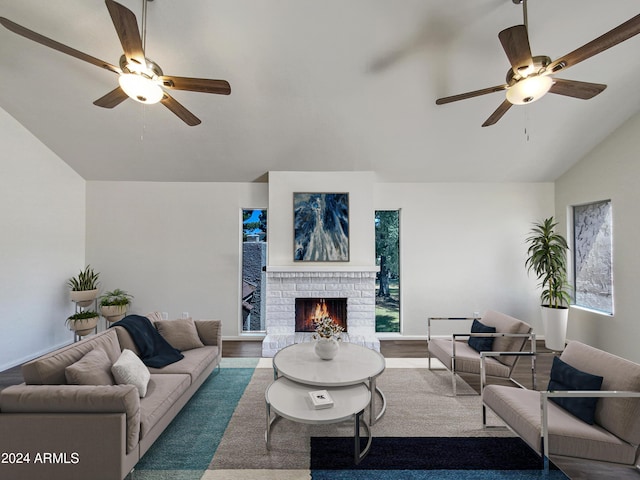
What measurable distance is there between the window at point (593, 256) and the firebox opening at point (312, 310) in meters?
3.76

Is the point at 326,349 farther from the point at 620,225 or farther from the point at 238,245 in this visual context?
the point at 620,225

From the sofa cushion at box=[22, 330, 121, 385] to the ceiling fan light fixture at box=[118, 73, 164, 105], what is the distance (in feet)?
6.53

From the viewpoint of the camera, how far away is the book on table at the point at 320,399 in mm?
2056

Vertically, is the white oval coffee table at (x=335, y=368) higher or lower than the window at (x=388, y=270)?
lower

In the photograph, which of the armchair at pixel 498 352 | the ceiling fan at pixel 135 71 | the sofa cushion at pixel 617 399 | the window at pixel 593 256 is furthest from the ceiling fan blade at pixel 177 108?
the window at pixel 593 256

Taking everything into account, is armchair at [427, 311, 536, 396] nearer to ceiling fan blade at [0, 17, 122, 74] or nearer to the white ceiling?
the white ceiling

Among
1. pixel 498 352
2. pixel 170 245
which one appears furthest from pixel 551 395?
pixel 170 245

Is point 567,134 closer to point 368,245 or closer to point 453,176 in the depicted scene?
point 453,176

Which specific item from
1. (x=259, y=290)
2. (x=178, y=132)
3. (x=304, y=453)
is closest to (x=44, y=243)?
(x=178, y=132)

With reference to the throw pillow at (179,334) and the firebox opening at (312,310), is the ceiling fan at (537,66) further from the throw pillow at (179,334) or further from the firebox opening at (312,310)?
the throw pillow at (179,334)

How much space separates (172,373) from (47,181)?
377cm

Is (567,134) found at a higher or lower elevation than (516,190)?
higher

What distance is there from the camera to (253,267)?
5273 mm

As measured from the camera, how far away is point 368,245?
15.6 feet
